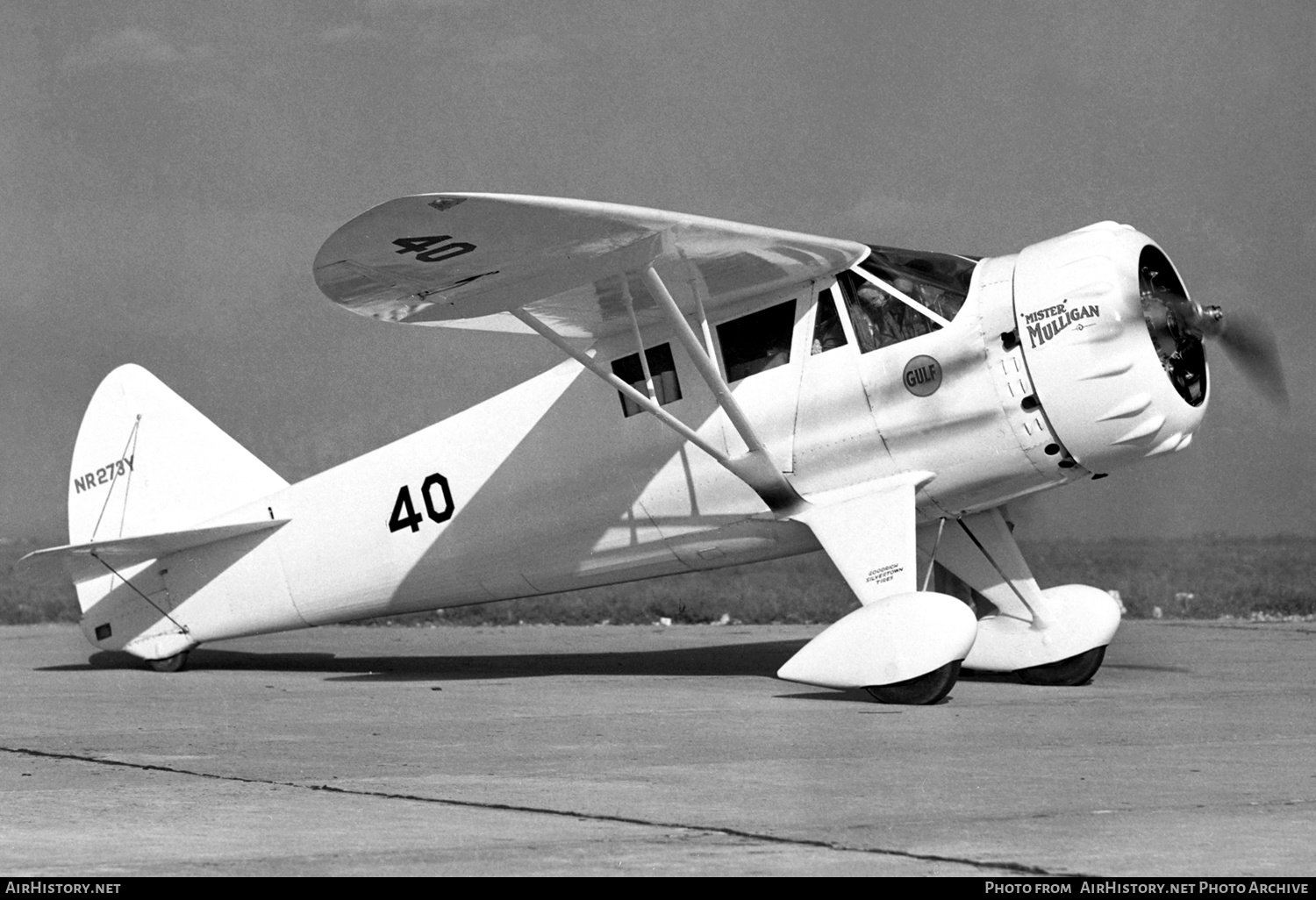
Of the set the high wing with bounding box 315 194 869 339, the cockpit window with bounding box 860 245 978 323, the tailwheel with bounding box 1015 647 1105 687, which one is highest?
the high wing with bounding box 315 194 869 339

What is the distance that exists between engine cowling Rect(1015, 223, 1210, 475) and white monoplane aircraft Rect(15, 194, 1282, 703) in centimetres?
2

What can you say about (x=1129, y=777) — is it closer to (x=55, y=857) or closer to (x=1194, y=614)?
(x=55, y=857)

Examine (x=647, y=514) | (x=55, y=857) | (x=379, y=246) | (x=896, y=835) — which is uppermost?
(x=379, y=246)

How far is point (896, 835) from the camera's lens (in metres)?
5.56

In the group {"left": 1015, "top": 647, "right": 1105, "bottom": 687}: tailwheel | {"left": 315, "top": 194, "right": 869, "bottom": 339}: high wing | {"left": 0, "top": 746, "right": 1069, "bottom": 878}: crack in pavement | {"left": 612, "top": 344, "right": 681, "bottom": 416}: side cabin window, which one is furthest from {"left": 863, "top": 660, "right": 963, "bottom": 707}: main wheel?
{"left": 0, "top": 746, "right": 1069, "bottom": 878}: crack in pavement

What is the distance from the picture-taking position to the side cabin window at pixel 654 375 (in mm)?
12523

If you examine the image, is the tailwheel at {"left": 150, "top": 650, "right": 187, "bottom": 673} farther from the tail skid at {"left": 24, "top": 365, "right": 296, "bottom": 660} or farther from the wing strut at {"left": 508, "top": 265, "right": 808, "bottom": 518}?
the wing strut at {"left": 508, "top": 265, "right": 808, "bottom": 518}

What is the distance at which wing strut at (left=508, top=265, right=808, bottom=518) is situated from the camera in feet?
38.0

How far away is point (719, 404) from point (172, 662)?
255 inches

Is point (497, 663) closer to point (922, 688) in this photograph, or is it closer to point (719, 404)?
point (719, 404)

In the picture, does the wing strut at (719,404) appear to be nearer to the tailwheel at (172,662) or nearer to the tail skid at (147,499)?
the tail skid at (147,499)

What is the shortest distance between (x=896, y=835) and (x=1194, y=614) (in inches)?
676

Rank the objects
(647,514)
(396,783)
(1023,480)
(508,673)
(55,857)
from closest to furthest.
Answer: (55,857)
(396,783)
(1023,480)
(647,514)
(508,673)

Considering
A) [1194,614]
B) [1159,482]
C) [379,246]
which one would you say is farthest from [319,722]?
Answer: [1194,614]
